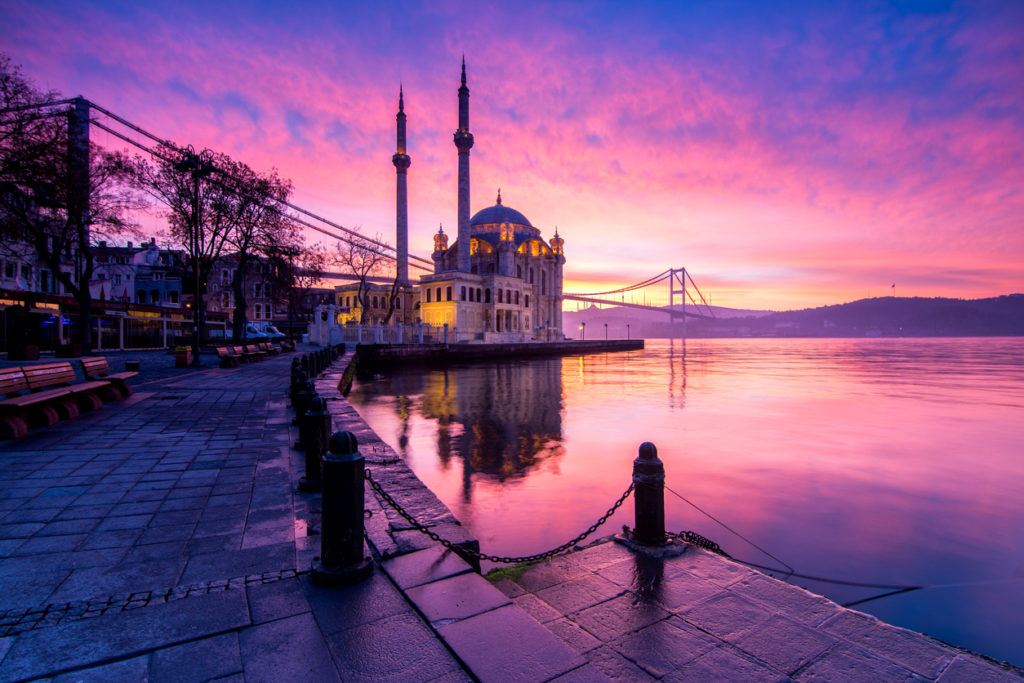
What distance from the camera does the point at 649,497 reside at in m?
3.71

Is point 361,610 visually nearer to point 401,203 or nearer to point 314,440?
point 314,440

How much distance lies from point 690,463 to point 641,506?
19.1 feet

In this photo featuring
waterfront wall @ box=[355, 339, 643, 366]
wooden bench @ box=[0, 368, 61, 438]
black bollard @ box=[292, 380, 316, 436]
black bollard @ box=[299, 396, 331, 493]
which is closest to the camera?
black bollard @ box=[299, 396, 331, 493]

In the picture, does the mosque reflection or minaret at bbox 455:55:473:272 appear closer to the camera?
the mosque reflection

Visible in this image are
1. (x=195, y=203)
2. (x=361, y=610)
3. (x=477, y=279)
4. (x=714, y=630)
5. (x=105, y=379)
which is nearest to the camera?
(x=361, y=610)

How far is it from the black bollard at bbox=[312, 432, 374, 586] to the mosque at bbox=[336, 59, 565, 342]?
40.2 m

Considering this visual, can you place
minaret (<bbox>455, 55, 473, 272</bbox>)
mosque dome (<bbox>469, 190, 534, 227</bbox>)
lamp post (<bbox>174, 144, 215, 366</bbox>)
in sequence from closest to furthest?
lamp post (<bbox>174, 144, 215, 366</bbox>), minaret (<bbox>455, 55, 473, 272</bbox>), mosque dome (<bbox>469, 190, 534, 227</bbox>)

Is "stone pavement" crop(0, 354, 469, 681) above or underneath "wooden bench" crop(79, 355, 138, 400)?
underneath

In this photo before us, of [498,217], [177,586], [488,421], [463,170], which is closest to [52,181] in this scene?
[488,421]

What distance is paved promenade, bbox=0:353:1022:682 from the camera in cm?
214

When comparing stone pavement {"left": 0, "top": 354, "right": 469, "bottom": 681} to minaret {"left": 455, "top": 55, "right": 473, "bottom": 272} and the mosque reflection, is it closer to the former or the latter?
the mosque reflection

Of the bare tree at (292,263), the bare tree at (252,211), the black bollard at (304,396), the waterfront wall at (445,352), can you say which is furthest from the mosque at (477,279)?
the black bollard at (304,396)

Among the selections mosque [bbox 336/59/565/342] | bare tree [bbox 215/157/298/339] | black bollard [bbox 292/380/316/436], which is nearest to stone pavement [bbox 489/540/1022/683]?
black bollard [bbox 292/380/316/436]

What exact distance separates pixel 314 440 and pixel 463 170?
163 ft
